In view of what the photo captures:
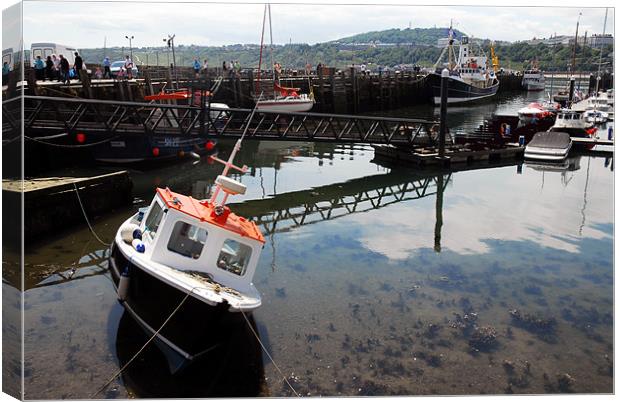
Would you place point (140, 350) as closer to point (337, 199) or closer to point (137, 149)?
point (337, 199)

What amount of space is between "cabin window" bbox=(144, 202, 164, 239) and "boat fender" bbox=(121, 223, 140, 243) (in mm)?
476

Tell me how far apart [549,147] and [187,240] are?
81.7 feet

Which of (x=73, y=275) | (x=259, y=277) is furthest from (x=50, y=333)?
(x=259, y=277)

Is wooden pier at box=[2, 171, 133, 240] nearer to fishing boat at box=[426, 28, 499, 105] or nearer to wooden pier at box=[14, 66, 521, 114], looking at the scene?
wooden pier at box=[14, 66, 521, 114]

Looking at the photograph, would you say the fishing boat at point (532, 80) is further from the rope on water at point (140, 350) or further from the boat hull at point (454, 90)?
the rope on water at point (140, 350)

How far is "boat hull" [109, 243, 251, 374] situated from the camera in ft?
29.0

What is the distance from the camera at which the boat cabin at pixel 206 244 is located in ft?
31.7

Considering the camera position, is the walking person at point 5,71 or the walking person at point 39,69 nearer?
the walking person at point 5,71

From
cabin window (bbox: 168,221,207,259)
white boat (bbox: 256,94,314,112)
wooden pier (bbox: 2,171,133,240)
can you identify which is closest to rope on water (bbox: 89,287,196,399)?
cabin window (bbox: 168,221,207,259)

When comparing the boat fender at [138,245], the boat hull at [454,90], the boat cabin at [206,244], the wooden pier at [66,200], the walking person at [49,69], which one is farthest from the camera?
the boat hull at [454,90]

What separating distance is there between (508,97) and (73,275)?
76.0 m

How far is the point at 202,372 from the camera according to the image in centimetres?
903

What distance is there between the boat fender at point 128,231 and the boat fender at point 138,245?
668 mm

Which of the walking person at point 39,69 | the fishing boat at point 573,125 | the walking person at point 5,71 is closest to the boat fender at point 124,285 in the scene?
the walking person at point 5,71
